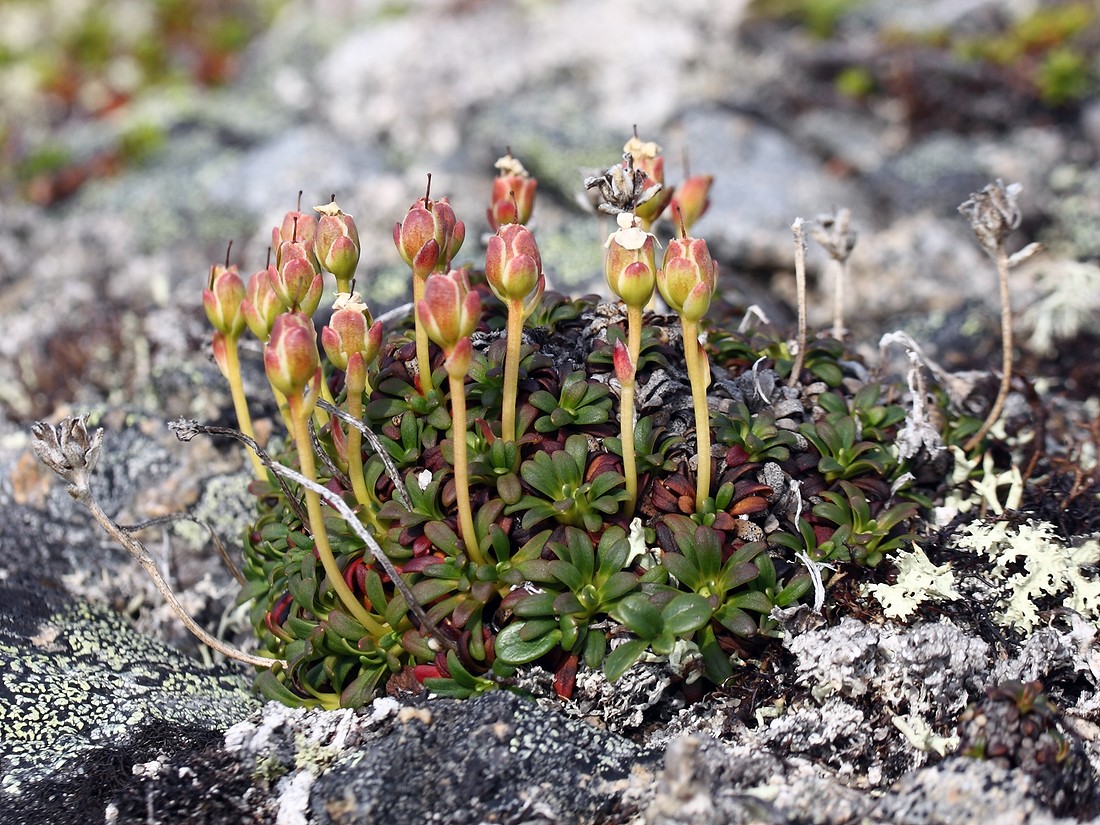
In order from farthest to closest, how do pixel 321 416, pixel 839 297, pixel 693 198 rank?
pixel 839 297
pixel 693 198
pixel 321 416

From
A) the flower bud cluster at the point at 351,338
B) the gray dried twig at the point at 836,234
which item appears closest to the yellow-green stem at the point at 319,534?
the flower bud cluster at the point at 351,338

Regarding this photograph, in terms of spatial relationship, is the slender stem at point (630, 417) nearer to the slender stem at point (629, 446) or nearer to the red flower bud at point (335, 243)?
the slender stem at point (629, 446)

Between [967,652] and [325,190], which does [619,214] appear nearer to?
[967,652]

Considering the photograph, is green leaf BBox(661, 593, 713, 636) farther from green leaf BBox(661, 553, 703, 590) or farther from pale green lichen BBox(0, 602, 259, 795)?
pale green lichen BBox(0, 602, 259, 795)

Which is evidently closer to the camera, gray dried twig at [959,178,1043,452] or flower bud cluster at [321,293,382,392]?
flower bud cluster at [321,293,382,392]

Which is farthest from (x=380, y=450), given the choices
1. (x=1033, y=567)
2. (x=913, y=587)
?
(x=1033, y=567)

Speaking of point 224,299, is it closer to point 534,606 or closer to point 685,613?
point 534,606

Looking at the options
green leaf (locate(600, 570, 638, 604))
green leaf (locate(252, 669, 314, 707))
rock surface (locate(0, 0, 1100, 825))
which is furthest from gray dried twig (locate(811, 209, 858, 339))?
green leaf (locate(252, 669, 314, 707))
